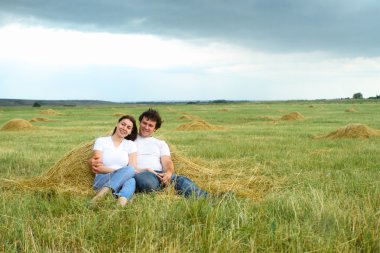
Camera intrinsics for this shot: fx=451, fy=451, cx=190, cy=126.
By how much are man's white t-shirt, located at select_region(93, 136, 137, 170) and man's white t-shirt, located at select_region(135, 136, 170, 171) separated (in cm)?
31

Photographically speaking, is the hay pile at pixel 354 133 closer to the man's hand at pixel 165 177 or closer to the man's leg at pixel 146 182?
the man's hand at pixel 165 177

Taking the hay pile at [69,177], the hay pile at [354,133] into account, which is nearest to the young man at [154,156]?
the hay pile at [69,177]

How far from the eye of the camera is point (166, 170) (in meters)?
7.20

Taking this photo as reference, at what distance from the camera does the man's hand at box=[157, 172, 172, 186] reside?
261 inches

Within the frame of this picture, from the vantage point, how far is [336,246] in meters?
3.77

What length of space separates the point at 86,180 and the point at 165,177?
1.54 m

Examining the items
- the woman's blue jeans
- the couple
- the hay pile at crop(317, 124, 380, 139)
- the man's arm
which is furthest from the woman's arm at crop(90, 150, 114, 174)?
the hay pile at crop(317, 124, 380, 139)

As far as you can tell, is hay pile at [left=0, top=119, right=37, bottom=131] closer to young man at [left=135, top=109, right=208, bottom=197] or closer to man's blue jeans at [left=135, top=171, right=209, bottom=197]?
young man at [left=135, top=109, right=208, bottom=197]

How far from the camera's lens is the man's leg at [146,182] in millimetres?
6402

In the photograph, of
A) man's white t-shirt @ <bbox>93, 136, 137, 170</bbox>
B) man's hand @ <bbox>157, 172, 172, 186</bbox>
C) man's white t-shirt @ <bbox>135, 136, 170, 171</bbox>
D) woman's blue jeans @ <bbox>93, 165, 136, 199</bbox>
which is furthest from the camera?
man's white t-shirt @ <bbox>135, 136, 170, 171</bbox>

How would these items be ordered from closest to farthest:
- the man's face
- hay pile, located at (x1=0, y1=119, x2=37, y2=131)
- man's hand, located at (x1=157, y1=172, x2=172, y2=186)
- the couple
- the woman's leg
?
the woman's leg, the couple, man's hand, located at (x1=157, y1=172, x2=172, y2=186), the man's face, hay pile, located at (x1=0, y1=119, x2=37, y2=131)

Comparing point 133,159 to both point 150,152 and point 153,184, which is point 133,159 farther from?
point 153,184

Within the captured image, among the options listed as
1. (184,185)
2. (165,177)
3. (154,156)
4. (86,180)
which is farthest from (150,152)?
(86,180)

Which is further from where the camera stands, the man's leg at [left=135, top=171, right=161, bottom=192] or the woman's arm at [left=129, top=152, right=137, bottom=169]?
the woman's arm at [left=129, top=152, right=137, bottom=169]
